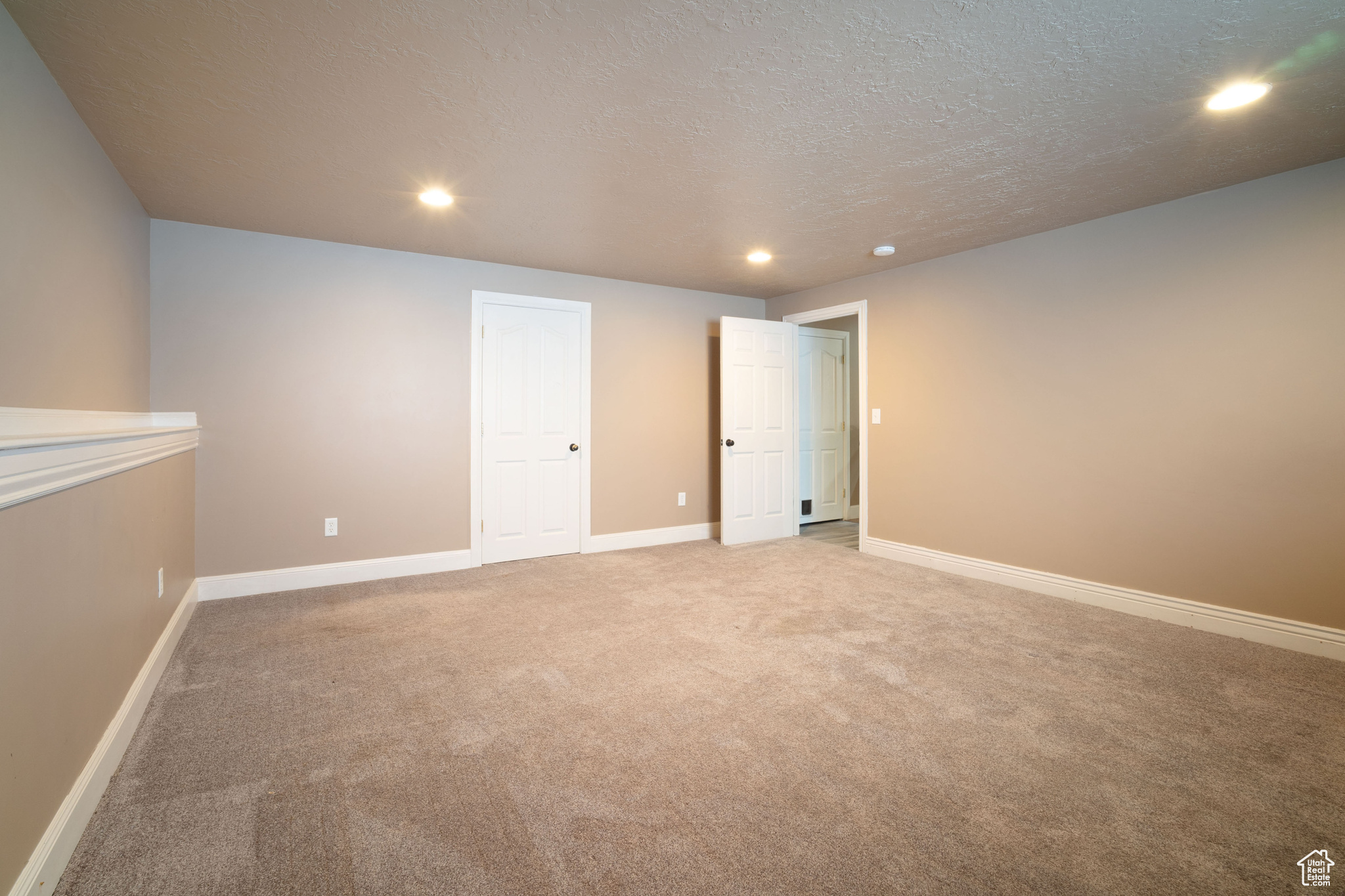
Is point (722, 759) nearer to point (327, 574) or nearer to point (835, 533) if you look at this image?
point (327, 574)

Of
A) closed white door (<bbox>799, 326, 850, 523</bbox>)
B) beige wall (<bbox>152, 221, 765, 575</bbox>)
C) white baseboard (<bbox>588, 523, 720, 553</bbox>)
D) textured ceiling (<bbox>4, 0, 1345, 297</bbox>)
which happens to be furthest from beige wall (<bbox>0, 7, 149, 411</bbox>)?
closed white door (<bbox>799, 326, 850, 523</bbox>)

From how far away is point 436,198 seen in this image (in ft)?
10.1

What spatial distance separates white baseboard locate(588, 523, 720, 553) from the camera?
493 centimetres

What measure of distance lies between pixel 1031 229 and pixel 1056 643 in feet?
7.99

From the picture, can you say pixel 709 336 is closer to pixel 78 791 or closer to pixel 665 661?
pixel 665 661

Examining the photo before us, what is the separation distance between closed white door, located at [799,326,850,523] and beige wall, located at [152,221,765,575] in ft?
7.66

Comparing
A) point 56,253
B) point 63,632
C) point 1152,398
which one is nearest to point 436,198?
point 56,253

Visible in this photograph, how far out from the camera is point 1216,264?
299 centimetres

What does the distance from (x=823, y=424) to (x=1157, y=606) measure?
350 centimetres

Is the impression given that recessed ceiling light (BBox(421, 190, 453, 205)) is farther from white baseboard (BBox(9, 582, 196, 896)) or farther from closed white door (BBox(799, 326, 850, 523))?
closed white door (BBox(799, 326, 850, 523))

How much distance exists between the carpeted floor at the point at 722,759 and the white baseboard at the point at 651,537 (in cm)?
164

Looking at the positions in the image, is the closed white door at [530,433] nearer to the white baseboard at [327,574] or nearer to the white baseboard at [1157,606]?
the white baseboard at [327,574]

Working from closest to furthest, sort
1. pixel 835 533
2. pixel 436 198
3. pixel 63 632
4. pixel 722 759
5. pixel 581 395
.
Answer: pixel 63 632, pixel 722 759, pixel 436 198, pixel 581 395, pixel 835 533

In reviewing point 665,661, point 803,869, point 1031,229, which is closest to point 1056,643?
point 665,661
